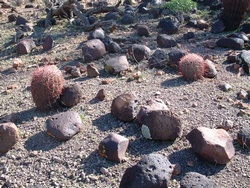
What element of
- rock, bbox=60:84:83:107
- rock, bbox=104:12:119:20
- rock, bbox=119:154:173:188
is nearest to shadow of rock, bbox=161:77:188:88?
rock, bbox=60:84:83:107

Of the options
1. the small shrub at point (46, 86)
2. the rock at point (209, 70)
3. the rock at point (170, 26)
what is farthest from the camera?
the rock at point (170, 26)

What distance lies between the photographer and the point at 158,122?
3820 mm

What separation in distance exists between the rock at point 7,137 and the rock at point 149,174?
3.98 feet

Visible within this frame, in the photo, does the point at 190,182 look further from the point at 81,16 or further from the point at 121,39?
the point at 81,16

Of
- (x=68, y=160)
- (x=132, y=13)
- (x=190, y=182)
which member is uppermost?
(x=190, y=182)

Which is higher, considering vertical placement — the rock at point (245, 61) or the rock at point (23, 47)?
the rock at point (245, 61)

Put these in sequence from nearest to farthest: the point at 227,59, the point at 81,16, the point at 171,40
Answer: the point at 227,59, the point at 171,40, the point at 81,16

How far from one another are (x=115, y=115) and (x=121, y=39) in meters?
2.56

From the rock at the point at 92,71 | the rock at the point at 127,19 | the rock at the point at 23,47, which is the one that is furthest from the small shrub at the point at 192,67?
the rock at the point at 127,19

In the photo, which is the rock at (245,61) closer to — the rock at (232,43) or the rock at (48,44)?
the rock at (232,43)

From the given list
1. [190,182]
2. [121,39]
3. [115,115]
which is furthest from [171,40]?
[190,182]

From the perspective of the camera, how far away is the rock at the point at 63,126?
390cm

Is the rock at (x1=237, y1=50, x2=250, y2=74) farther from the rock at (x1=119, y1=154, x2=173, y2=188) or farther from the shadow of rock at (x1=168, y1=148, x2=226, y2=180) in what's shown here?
the rock at (x1=119, y1=154, x2=173, y2=188)

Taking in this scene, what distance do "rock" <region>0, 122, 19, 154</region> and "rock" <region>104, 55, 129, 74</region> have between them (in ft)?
5.80
